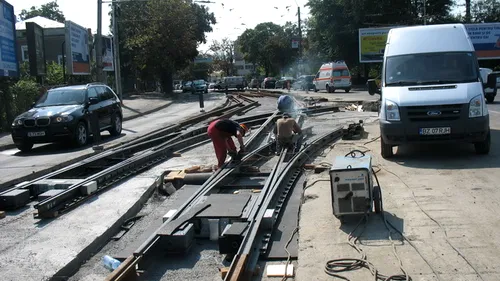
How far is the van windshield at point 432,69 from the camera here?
10.2m

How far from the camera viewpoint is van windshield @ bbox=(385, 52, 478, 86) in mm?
10234

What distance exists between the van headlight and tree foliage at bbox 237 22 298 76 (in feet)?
249

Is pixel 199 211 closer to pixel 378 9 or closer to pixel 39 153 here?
pixel 39 153

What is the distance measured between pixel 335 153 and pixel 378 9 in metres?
46.2

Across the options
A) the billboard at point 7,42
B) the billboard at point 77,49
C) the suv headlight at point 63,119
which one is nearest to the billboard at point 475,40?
the billboard at point 77,49

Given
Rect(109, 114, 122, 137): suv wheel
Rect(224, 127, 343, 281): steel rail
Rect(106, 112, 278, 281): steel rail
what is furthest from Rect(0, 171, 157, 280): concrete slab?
Rect(109, 114, 122, 137): suv wheel

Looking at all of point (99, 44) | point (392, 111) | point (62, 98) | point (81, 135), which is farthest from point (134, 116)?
point (392, 111)

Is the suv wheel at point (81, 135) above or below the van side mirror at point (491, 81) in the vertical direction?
below

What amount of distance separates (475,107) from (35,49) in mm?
21177

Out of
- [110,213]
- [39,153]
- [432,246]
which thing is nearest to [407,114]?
[432,246]

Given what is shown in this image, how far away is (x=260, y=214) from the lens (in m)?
6.15

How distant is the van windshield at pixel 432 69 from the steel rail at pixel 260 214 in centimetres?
233

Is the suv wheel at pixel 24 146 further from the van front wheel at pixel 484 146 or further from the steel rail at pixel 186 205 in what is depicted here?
the van front wheel at pixel 484 146

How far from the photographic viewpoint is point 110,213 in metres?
7.31
